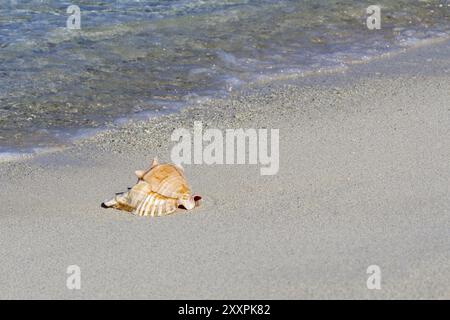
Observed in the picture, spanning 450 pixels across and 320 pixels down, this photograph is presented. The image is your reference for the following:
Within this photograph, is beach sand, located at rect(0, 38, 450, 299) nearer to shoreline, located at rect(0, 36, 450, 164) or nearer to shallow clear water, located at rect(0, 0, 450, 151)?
shoreline, located at rect(0, 36, 450, 164)

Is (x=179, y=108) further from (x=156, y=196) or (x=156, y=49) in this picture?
(x=156, y=196)

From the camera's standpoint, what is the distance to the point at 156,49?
830cm

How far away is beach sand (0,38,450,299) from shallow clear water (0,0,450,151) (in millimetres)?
546

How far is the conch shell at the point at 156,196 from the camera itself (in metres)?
4.98

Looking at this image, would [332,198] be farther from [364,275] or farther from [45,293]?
[45,293]

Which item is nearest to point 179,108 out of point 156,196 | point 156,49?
point 156,49

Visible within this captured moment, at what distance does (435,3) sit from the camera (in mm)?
9891

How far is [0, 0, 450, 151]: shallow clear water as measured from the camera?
695 cm

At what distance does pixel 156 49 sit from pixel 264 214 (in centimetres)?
366

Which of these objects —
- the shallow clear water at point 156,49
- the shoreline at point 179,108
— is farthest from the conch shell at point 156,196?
the shallow clear water at point 156,49

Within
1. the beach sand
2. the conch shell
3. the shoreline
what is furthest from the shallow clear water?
the conch shell

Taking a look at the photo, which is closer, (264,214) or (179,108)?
(264,214)

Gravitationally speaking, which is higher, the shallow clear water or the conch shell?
the shallow clear water
